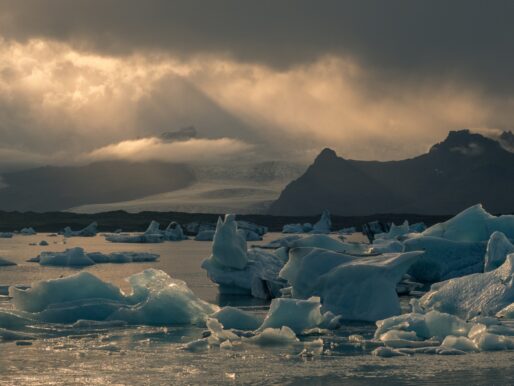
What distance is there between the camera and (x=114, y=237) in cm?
6281

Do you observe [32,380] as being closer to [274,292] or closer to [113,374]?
[113,374]

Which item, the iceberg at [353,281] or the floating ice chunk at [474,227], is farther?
the floating ice chunk at [474,227]

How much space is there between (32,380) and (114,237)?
2033 inches

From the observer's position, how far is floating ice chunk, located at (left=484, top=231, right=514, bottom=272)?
840 inches

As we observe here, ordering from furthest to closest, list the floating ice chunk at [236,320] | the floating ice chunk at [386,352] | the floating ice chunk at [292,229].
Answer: the floating ice chunk at [292,229], the floating ice chunk at [236,320], the floating ice chunk at [386,352]

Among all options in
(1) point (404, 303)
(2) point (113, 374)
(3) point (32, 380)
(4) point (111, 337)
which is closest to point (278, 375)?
(2) point (113, 374)

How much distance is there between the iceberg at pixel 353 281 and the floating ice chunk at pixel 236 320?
8.82ft

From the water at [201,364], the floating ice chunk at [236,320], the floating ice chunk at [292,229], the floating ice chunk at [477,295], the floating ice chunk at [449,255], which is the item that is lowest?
the water at [201,364]

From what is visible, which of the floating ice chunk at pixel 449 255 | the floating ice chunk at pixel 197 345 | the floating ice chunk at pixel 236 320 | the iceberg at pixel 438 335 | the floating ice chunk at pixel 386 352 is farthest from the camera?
the floating ice chunk at pixel 449 255

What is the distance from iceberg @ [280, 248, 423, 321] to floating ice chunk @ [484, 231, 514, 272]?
366 centimetres

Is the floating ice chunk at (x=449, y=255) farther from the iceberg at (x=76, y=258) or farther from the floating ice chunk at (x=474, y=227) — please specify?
the iceberg at (x=76, y=258)

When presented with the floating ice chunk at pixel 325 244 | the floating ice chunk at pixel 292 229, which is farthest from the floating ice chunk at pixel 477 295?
the floating ice chunk at pixel 292 229

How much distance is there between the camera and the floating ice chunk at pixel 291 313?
1571 cm

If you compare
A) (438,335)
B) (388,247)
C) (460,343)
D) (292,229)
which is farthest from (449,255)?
(292,229)
